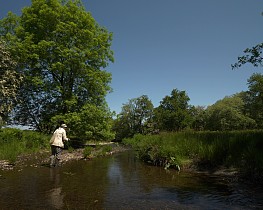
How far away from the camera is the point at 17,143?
1866 centimetres

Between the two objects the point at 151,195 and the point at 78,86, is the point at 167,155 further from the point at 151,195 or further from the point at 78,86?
the point at 78,86

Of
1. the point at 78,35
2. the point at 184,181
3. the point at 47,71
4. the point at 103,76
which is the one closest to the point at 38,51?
the point at 47,71

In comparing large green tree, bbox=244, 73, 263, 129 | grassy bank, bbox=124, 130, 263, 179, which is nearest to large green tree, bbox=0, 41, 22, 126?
grassy bank, bbox=124, 130, 263, 179

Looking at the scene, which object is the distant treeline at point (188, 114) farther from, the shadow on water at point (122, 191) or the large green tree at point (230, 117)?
the shadow on water at point (122, 191)

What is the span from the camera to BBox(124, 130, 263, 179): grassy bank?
381 inches

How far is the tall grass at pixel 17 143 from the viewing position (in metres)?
15.3

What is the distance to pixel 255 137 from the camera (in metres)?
11.6

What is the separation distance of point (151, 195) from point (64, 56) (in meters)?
21.9

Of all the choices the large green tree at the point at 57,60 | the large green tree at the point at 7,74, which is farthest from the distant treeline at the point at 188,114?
the large green tree at the point at 7,74

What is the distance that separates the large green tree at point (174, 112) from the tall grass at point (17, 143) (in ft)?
191

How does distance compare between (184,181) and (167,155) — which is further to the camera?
(167,155)

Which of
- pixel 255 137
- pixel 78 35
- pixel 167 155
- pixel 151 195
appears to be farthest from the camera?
pixel 78 35

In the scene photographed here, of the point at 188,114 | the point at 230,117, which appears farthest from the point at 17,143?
the point at 188,114

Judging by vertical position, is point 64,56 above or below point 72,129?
above
